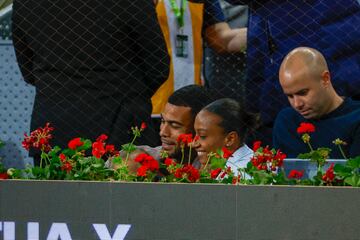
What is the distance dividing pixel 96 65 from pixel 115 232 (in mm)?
1998

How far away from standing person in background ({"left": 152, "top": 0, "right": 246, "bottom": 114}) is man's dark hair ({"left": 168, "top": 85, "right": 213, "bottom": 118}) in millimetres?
495

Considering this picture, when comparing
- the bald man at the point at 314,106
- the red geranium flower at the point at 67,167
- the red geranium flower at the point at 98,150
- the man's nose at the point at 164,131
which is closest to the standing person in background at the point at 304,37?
the bald man at the point at 314,106

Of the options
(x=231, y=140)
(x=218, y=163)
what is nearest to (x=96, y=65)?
(x=231, y=140)

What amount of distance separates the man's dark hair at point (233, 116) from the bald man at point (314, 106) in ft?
0.65

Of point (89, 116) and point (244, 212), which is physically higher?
point (89, 116)

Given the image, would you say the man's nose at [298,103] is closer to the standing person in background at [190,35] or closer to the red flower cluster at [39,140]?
the standing person in background at [190,35]

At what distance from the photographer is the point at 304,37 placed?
21.7ft

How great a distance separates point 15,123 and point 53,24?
81 centimetres

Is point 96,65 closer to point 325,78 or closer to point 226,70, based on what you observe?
point 226,70

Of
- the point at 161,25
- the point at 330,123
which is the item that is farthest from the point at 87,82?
the point at 330,123

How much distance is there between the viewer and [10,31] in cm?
739

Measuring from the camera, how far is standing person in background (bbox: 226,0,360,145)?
21.6 ft

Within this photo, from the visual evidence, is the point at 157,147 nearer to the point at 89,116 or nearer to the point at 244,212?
the point at 89,116

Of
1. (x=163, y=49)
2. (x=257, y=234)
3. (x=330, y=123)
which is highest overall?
(x=163, y=49)
